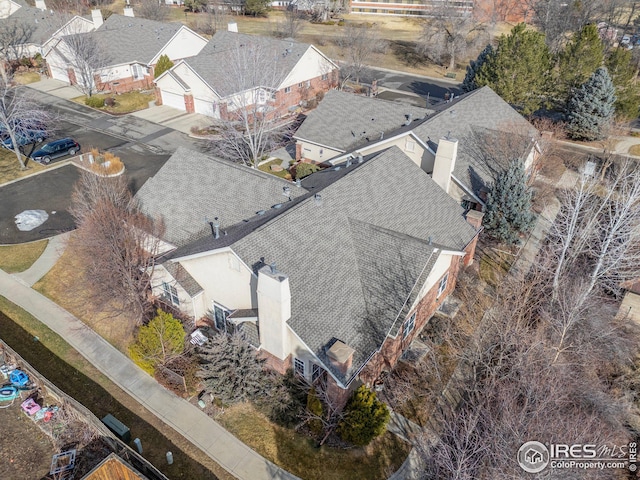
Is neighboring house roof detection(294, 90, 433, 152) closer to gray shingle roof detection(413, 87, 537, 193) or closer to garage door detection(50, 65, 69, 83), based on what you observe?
gray shingle roof detection(413, 87, 537, 193)

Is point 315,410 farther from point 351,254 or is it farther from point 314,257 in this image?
point 351,254

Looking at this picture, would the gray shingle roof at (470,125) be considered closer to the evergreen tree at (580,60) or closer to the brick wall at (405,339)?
the brick wall at (405,339)

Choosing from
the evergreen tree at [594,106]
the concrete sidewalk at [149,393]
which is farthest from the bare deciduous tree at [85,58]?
the evergreen tree at [594,106]

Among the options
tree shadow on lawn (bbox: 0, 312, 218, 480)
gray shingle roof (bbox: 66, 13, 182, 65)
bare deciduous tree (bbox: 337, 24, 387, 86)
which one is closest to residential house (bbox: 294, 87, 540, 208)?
bare deciduous tree (bbox: 337, 24, 387, 86)

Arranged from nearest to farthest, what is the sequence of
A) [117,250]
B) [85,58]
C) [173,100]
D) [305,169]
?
[117,250] → [305,169] → [173,100] → [85,58]

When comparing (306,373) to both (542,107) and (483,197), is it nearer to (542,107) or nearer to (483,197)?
(483,197)

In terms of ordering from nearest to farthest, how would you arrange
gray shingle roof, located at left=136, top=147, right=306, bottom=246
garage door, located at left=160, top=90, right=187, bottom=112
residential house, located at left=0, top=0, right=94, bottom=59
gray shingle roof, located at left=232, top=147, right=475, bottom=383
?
gray shingle roof, located at left=232, top=147, right=475, bottom=383
gray shingle roof, located at left=136, top=147, right=306, bottom=246
garage door, located at left=160, top=90, right=187, bottom=112
residential house, located at left=0, top=0, right=94, bottom=59

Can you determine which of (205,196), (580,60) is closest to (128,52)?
(205,196)
